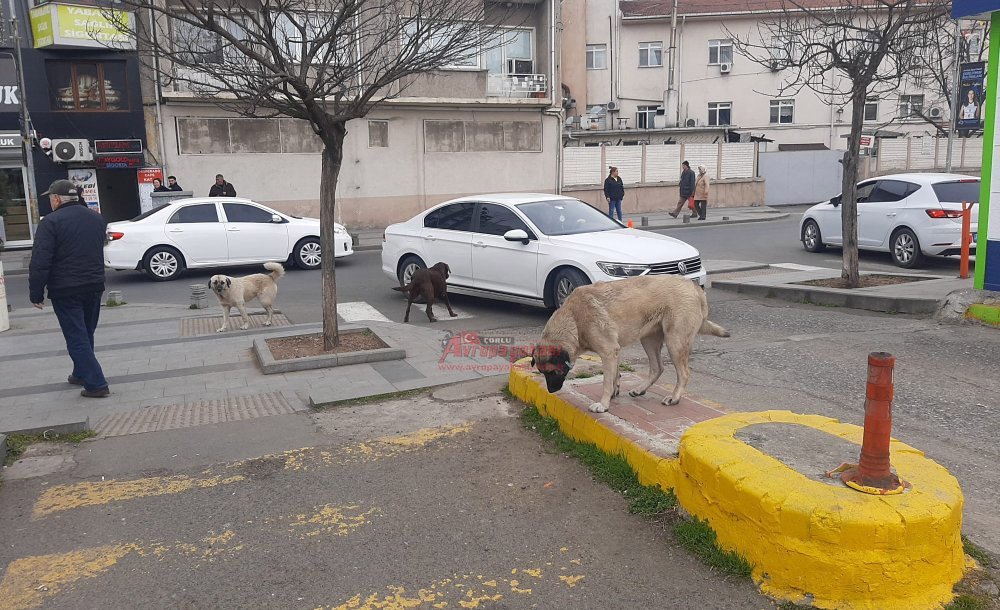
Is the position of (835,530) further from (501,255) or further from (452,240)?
(452,240)

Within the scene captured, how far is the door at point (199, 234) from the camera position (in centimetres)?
1493

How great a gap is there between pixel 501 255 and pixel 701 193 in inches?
647

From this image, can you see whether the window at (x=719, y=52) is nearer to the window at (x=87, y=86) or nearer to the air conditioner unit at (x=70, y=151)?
the window at (x=87, y=86)

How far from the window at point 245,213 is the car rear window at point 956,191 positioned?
12620 mm

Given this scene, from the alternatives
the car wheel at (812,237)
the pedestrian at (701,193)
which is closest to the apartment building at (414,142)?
the pedestrian at (701,193)

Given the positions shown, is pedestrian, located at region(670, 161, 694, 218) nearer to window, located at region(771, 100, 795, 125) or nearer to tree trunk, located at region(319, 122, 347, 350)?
window, located at region(771, 100, 795, 125)

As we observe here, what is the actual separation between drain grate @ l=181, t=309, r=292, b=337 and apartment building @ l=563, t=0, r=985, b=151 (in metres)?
30.3

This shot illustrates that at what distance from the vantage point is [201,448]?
594 centimetres

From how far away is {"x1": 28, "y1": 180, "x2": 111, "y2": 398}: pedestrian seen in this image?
6902 millimetres

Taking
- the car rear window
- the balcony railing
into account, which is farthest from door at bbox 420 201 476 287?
the balcony railing

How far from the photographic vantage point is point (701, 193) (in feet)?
83.5

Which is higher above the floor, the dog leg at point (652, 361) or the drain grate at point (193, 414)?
the dog leg at point (652, 361)

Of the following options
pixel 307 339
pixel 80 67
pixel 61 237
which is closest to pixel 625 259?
pixel 307 339

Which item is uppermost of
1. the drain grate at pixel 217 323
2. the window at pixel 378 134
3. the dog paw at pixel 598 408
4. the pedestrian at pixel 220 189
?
the window at pixel 378 134
